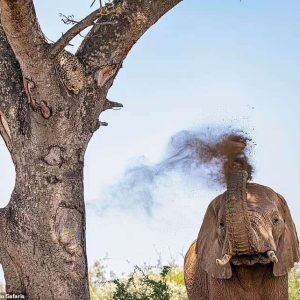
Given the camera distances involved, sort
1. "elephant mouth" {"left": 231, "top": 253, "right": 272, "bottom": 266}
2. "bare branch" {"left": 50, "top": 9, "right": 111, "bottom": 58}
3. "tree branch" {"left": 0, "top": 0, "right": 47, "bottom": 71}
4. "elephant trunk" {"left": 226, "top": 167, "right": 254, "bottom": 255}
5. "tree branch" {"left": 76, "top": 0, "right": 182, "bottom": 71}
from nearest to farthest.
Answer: "tree branch" {"left": 0, "top": 0, "right": 47, "bottom": 71}, "bare branch" {"left": 50, "top": 9, "right": 111, "bottom": 58}, "elephant trunk" {"left": 226, "top": 167, "right": 254, "bottom": 255}, "elephant mouth" {"left": 231, "top": 253, "right": 272, "bottom": 266}, "tree branch" {"left": 76, "top": 0, "right": 182, "bottom": 71}

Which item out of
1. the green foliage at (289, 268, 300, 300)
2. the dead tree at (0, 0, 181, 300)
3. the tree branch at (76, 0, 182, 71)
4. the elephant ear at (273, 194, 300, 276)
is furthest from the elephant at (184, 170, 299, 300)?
the green foliage at (289, 268, 300, 300)

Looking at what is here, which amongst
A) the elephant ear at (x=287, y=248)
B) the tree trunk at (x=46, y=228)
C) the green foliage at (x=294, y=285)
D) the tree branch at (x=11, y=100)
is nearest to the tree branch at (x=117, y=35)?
the tree branch at (x=11, y=100)

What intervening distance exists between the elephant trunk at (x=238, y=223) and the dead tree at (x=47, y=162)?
1.52 meters

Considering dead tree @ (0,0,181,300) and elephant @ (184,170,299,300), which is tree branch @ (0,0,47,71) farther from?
elephant @ (184,170,299,300)

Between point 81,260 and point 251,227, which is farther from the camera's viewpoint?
point 81,260

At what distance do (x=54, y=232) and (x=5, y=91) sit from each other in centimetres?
149

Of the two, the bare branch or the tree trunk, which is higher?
the bare branch

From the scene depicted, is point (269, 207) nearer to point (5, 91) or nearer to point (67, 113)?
point (67, 113)

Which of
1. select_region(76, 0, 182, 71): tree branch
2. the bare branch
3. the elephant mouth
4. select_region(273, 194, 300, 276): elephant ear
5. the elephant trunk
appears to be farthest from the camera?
select_region(76, 0, 182, 71): tree branch

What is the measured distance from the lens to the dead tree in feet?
30.6

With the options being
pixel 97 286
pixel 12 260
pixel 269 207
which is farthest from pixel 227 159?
pixel 97 286

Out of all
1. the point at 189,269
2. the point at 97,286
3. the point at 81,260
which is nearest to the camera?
the point at 81,260

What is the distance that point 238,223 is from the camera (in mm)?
8852

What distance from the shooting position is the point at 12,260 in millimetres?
9523
